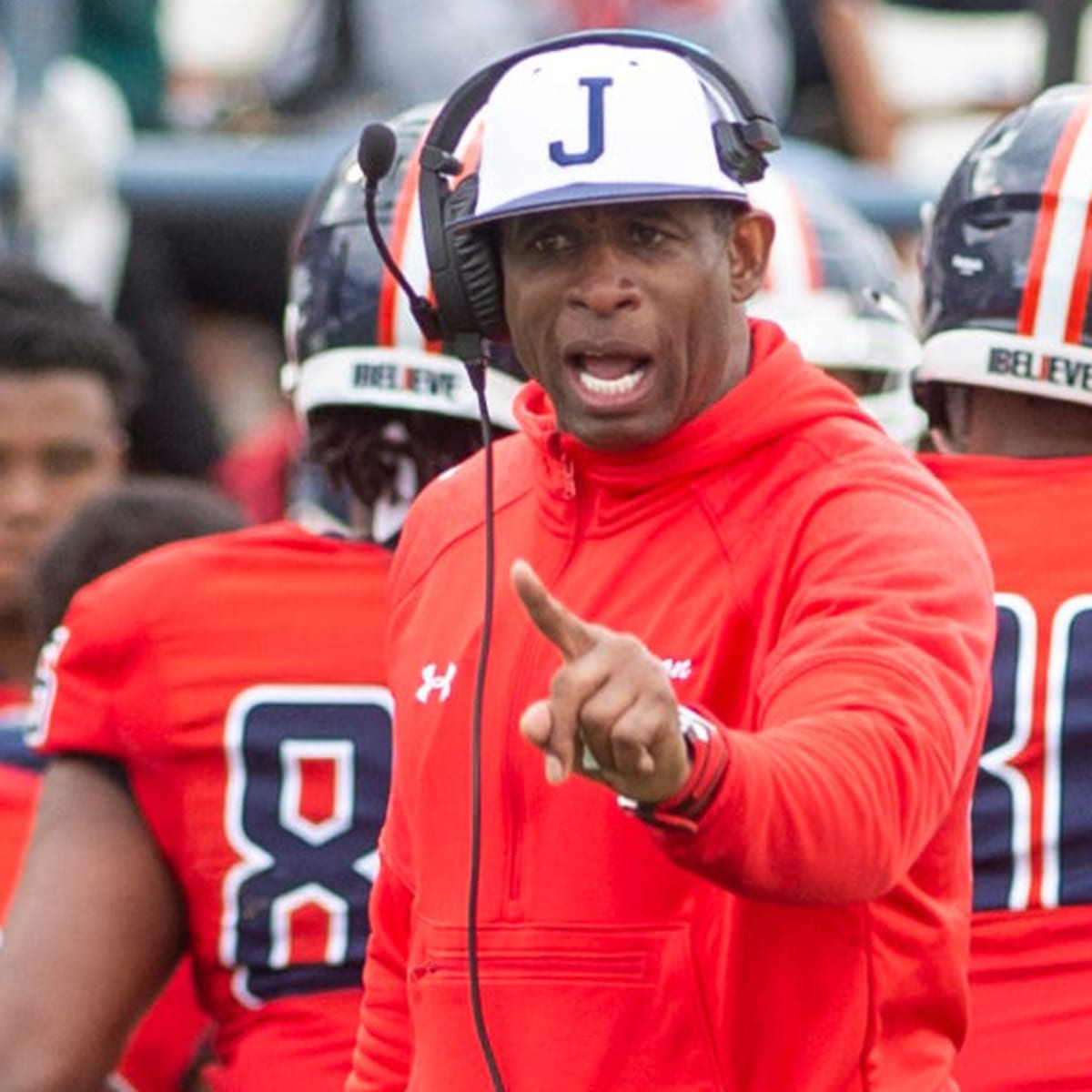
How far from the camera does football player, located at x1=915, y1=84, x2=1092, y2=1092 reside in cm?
396

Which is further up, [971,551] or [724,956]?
[971,551]

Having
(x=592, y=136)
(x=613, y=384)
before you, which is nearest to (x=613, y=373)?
(x=613, y=384)

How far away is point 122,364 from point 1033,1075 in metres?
3.64

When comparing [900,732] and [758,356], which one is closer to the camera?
[900,732]

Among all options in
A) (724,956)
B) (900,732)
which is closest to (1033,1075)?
(724,956)

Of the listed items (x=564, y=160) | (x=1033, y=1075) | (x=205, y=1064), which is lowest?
(x=205, y=1064)

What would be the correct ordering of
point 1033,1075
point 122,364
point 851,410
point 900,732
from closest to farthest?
1. point 900,732
2. point 851,410
3. point 1033,1075
4. point 122,364

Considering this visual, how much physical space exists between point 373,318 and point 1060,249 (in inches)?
38.2

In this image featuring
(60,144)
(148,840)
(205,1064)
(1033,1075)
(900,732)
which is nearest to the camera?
(900,732)

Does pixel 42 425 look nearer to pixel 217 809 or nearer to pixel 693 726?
pixel 217 809

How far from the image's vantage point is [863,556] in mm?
3154

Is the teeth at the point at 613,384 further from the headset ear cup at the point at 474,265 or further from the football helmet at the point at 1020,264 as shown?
the football helmet at the point at 1020,264

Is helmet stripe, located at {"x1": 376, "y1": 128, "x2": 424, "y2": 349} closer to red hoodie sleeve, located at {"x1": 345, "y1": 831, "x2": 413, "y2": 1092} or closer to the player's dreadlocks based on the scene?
the player's dreadlocks

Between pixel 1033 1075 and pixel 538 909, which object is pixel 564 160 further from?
pixel 1033 1075
